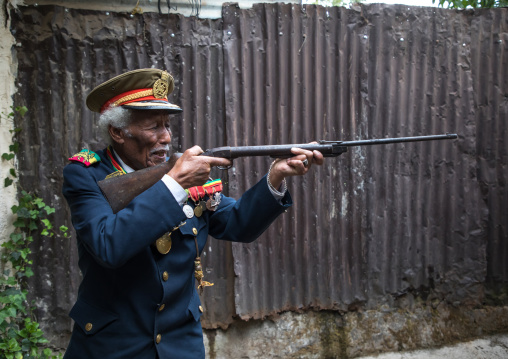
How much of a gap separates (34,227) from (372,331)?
3295mm

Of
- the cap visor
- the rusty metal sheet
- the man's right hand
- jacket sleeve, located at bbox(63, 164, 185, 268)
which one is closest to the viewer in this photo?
jacket sleeve, located at bbox(63, 164, 185, 268)

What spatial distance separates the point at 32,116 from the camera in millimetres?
3766

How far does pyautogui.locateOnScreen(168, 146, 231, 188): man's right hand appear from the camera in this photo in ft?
6.58

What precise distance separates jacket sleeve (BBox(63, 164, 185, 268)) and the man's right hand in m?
0.11

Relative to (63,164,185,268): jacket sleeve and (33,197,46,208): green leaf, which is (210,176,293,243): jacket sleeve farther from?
(33,197,46,208): green leaf

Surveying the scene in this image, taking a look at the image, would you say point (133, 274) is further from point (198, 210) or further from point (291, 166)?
point (291, 166)

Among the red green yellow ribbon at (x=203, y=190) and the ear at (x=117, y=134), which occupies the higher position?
the ear at (x=117, y=134)

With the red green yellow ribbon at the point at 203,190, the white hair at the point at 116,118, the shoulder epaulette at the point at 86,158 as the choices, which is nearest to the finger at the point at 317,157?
the red green yellow ribbon at the point at 203,190

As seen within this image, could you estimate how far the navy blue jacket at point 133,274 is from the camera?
6.03 feet

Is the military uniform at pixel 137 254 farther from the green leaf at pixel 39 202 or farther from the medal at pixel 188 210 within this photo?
the green leaf at pixel 39 202

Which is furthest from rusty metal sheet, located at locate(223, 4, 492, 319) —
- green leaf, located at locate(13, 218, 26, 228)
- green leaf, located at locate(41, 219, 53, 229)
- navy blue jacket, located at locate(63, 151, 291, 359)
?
navy blue jacket, located at locate(63, 151, 291, 359)

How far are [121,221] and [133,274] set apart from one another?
332mm

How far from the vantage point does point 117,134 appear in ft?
7.50

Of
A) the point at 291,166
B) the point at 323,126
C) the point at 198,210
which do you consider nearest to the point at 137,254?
the point at 198,210
